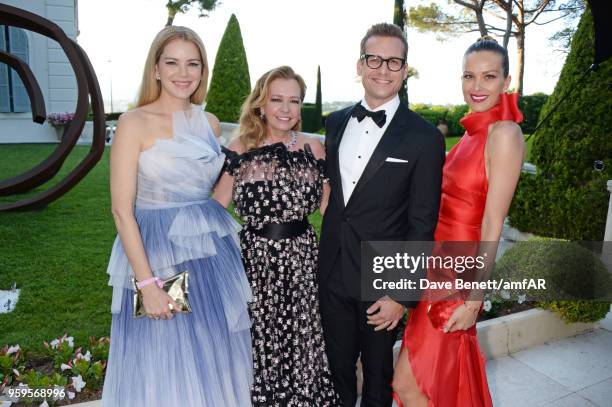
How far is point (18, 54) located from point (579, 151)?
17980 mm

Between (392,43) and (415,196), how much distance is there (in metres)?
0.82

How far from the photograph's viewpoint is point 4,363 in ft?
11.0

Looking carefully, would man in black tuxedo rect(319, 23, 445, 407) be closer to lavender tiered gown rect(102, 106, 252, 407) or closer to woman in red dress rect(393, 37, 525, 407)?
woman in red dress rect(393, 37, 525, 407)

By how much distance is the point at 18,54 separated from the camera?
17391mm

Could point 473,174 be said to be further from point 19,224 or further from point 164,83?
point 19,224

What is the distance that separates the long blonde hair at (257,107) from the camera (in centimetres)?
289

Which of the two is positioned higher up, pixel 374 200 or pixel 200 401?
pixel 374 200

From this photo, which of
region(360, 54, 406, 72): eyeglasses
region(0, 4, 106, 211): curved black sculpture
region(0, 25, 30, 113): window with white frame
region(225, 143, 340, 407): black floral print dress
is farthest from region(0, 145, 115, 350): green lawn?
region(0, 25, 30, 113): window with white frame

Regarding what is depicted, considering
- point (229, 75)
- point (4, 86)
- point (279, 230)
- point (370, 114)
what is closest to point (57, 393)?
point (279, 230)

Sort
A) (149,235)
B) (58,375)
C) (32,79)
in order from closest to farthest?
(149,235), (58,375), (32,79)

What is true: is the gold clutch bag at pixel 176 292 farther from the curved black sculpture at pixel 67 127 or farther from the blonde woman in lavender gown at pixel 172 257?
the curved black sculpture at pixel 67 127

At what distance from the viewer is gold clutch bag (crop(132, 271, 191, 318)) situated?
247 centimetres

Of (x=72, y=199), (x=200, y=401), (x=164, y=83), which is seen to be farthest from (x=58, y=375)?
(x=72, y=199)

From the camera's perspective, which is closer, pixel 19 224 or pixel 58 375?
pixel 58 375
